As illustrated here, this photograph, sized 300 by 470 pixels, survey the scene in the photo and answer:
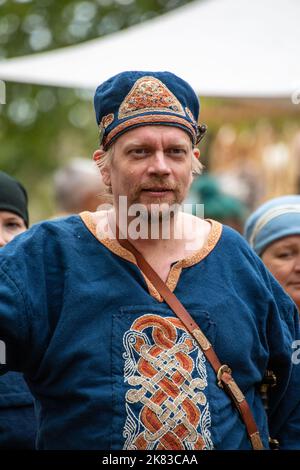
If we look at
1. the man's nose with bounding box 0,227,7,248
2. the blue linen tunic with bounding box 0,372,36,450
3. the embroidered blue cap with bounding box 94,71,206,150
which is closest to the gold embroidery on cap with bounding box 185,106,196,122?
the embroidered blue cap with bounding box 94,71,206,150

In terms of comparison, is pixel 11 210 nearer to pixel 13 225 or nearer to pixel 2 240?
pixel 13 225

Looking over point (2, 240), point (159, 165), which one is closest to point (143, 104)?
point (159, 165)

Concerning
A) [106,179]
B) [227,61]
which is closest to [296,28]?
[227,61]

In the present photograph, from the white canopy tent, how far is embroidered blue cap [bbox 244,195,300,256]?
10.2ft

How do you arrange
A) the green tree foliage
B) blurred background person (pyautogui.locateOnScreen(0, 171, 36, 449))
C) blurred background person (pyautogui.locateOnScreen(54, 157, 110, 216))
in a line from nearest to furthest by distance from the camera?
blurred background person (pyautogui.locateOnScreen(0, 171, 36, 449))
blurred background person (pyautogui.locateOnScreen(54, 157, 110, 216))
the green tree foliage

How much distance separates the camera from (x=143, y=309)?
3.33 m

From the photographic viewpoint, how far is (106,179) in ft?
11.8

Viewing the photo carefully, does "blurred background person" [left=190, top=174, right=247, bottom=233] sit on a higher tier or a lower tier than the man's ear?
higher

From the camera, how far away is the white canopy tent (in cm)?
777

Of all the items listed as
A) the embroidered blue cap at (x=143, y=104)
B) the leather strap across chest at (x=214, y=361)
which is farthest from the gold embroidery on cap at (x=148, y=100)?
the leather strap across chest at (x=214, y=361)

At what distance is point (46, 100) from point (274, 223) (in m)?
8.73

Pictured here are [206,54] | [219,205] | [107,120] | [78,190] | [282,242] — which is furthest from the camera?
[206,54]

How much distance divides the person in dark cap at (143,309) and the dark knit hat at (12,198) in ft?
2.88

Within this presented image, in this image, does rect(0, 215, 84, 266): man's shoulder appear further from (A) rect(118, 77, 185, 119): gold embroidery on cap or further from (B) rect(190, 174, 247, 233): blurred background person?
(B) rect(190, 174, 247, 233): blurred background person
